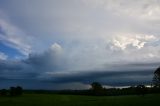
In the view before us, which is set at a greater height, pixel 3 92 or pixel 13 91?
pixel 3 92

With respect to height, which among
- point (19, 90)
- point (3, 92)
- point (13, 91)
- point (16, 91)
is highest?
point (19, 90)

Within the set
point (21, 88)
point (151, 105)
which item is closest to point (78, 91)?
point (21, 88)

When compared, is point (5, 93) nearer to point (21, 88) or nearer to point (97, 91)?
point (21, 88)

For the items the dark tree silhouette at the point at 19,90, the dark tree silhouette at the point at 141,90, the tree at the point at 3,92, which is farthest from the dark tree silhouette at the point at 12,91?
the dark tree silhouette at the point at 141,90

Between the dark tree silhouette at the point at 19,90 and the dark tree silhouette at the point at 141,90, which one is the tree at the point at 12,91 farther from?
the dark tree silhouette at the point at 141,90

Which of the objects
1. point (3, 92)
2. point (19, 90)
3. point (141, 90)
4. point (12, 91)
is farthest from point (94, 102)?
point (3, 92)

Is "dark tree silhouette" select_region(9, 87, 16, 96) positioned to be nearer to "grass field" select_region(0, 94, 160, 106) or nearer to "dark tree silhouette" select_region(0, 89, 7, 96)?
"dark tree silhouette" select_region(0, 89, 7, 96)

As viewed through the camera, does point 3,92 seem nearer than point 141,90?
No

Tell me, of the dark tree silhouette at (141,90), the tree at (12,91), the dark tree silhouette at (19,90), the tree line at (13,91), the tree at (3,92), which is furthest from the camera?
the tree at (3,92)

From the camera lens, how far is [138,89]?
15250cm

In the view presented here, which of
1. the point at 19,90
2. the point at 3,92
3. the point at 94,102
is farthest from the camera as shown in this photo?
the point at 3,92

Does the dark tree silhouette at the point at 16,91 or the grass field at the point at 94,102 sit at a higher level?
the dark tree silhouette at the point at 16,91

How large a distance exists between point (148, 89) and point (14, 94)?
209 ft

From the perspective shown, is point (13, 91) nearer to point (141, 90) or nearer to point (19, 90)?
point (19, 90)
